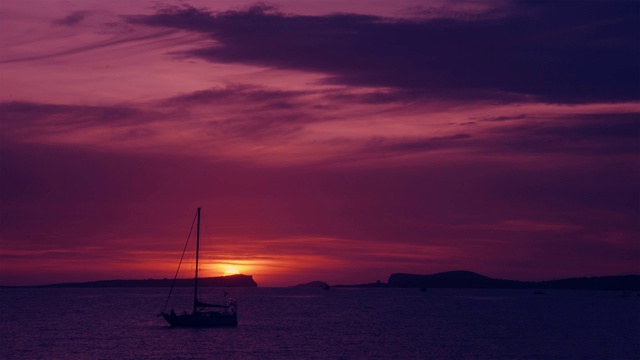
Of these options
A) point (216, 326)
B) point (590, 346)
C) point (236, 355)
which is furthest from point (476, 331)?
point (236, 355)

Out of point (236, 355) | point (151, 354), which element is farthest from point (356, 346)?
point (151, 354)

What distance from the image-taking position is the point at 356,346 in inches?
3565

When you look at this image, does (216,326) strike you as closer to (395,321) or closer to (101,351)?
(101,351)

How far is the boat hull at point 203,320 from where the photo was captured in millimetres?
106688

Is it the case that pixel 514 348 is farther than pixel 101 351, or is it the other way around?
pixel 514 348

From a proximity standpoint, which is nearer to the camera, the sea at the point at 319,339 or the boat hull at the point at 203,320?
the sea at the point at 319,339

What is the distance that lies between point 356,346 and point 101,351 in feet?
80.8

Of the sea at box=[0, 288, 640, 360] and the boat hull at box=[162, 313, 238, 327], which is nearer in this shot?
the sea at box=[0, 288, 640, 360]

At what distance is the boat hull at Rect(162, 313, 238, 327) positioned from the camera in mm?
106688

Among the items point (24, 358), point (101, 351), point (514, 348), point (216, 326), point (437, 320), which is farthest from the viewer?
point (437, 320)

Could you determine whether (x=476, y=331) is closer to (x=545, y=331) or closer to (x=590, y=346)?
(x=545, y=331)

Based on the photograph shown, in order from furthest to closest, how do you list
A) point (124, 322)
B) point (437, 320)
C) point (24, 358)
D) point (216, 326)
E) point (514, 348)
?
point (437, 320), point (124, 322), point (216, 326), point (514, 348), point (24, 358)

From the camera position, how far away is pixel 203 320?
10669cm

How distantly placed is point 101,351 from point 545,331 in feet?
195
